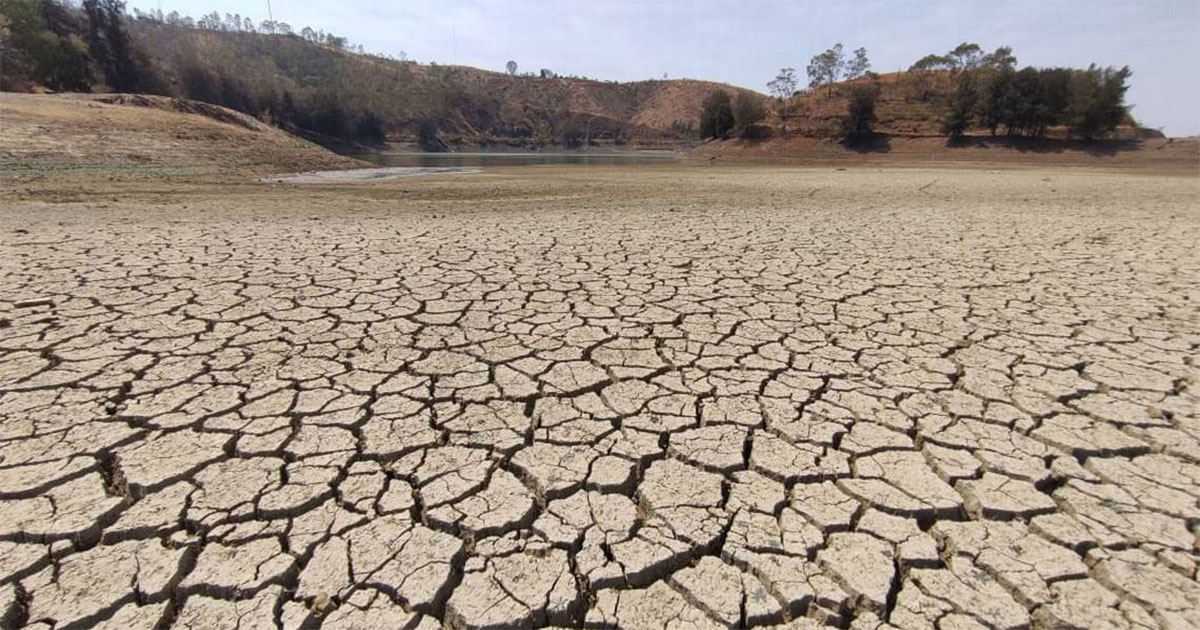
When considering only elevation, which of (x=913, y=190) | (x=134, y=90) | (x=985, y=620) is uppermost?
(x=134, y=90)

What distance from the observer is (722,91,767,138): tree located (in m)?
42.6

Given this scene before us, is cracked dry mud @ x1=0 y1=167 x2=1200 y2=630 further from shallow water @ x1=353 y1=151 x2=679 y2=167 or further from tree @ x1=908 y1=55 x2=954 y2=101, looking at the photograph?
tree @ x1=908 y1=55 x2=954 y2=101

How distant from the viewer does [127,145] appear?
14141mm

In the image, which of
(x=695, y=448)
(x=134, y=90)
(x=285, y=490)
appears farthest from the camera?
(x=134, y=90)

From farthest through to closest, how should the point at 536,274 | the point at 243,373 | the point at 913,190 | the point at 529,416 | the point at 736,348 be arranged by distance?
the point at 913,190 → the point at 536,274 → the point at 736,348 → the point at 243,373 → the point at 529,416

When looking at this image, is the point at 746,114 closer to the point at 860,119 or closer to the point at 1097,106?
the point at 860,119

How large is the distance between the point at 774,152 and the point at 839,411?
38757 millimetres

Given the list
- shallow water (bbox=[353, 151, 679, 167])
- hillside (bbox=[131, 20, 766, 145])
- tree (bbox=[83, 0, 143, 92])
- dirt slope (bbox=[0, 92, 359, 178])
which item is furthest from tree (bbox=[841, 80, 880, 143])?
tree (bbox=[83, 0, 143, 92])

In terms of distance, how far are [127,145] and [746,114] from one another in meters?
38.5

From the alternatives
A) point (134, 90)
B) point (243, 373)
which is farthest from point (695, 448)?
point (134, 90)

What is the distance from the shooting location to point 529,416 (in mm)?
2492

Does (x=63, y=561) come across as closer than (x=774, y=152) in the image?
Yes

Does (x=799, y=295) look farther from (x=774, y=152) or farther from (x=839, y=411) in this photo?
(x=774, y=152)

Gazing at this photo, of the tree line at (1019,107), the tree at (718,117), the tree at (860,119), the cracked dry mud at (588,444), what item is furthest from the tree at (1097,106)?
the cracked dry mud at (588,444)
